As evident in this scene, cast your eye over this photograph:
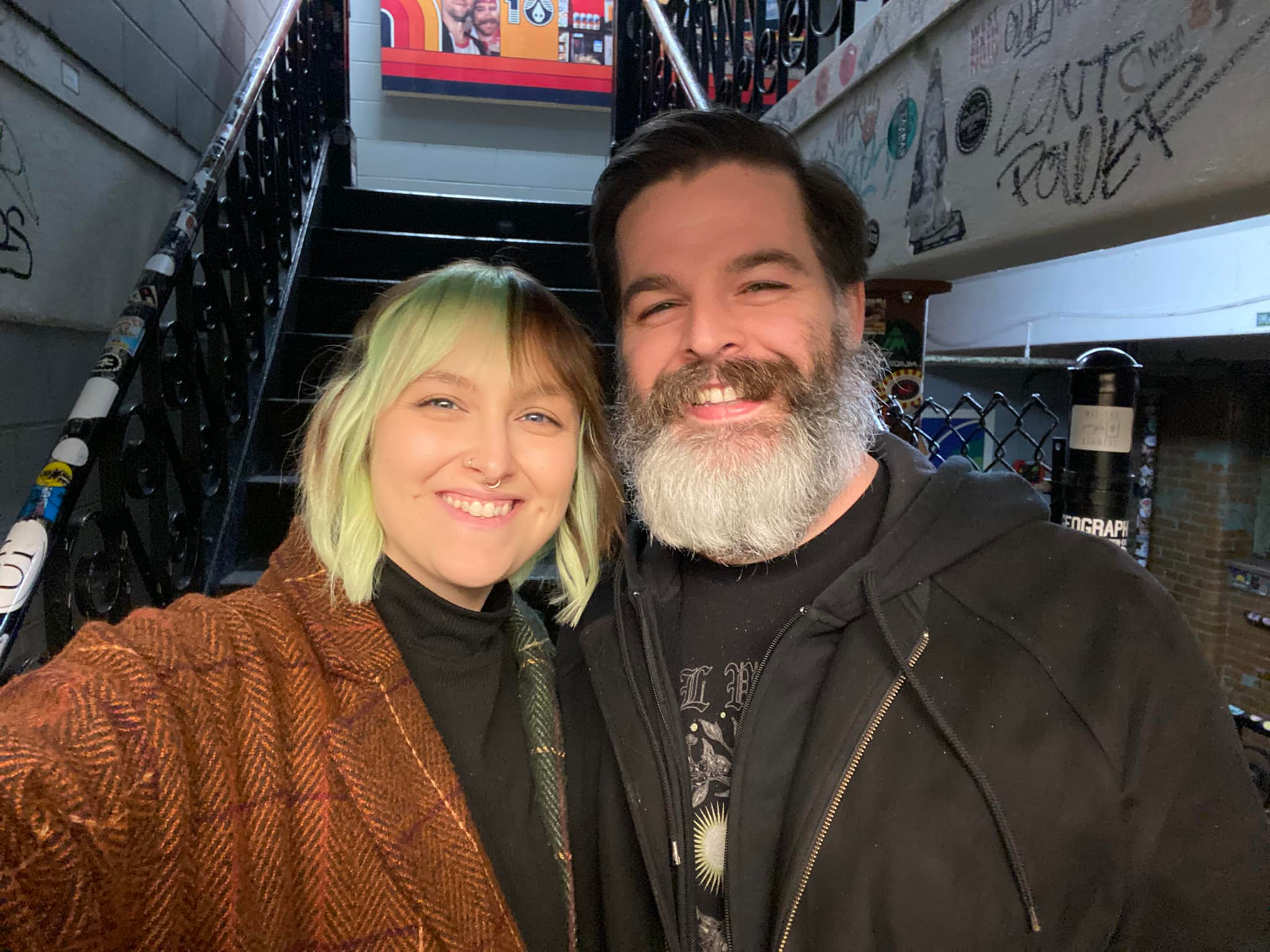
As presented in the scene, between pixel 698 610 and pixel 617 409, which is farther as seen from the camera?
pixel 617 409

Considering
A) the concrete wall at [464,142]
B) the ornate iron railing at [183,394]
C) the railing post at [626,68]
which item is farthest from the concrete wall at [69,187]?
the concrete wall at [464,142]

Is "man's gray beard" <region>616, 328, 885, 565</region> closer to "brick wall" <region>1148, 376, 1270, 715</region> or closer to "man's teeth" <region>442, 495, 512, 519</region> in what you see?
"man's teeth" <region>442, 495, 512, 519</region>

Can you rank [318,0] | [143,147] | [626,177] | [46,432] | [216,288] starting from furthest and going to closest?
[318,0], [143,147], [216,288], [46,432], [626,177]

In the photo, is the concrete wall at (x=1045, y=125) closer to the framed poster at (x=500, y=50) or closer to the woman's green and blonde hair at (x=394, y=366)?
the woman's green and blonde hair at (x=394, y=366)

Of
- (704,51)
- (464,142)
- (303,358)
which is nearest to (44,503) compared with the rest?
(303,358)

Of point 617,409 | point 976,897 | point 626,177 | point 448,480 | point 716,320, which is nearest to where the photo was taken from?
point 976,897

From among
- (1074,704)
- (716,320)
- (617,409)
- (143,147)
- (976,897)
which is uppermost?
(143,147)

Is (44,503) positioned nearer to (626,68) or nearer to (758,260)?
(758,260)

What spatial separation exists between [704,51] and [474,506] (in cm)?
293

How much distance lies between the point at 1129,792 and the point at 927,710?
0.89 ft

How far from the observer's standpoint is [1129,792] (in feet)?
3.10

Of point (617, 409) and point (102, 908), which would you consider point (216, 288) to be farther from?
point (102, 908)

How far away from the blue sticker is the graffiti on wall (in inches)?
31.3

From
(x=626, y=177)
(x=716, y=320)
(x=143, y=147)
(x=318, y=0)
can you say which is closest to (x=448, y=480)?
(x=716, y=320)
